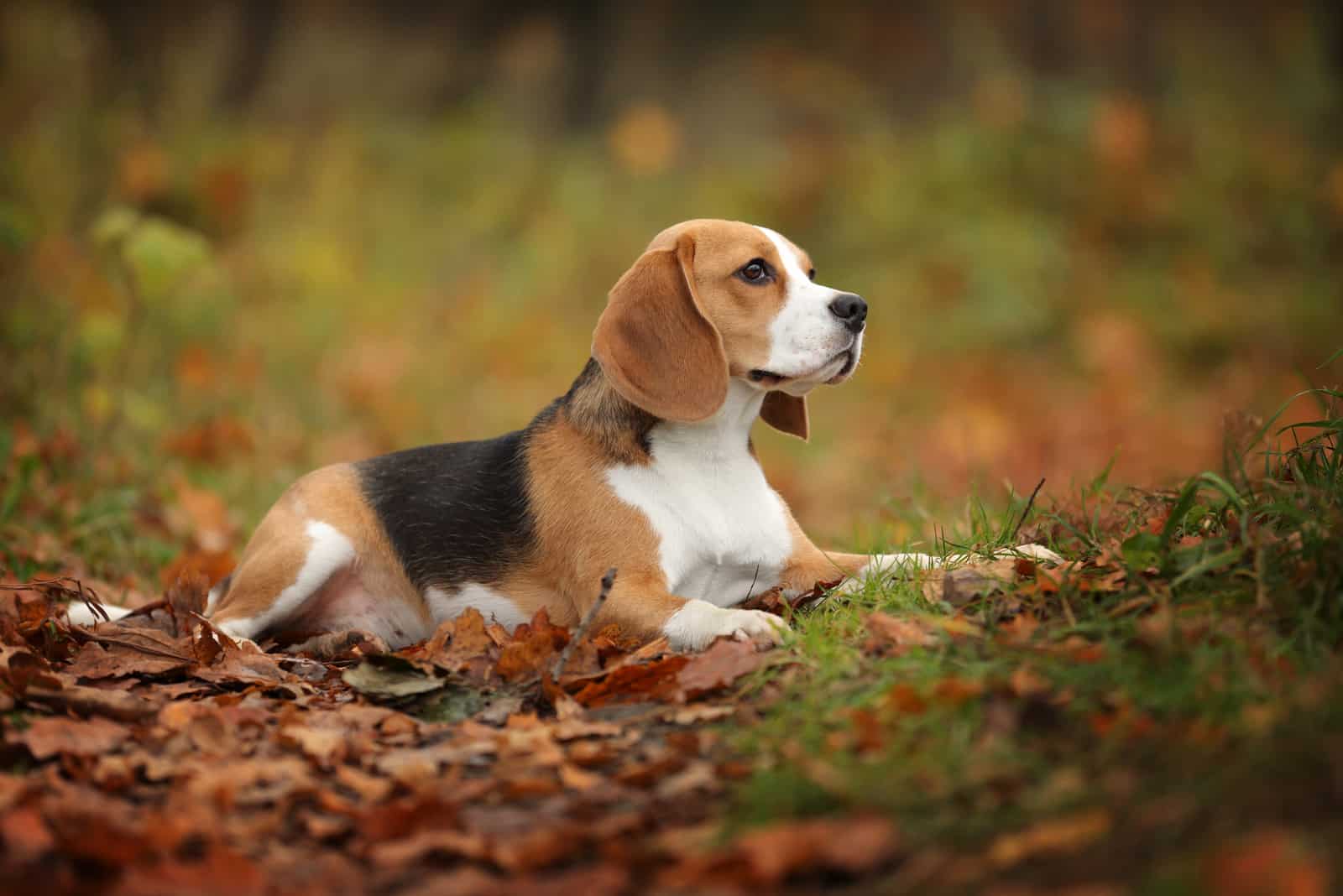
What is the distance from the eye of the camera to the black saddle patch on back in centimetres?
437

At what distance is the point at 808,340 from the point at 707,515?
0.69m

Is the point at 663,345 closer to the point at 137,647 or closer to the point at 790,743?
the point at 790,743

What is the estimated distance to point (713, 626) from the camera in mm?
3645

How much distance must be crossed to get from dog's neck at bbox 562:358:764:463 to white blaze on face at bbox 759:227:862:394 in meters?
0.18

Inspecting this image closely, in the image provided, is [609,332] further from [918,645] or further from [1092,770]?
[1092,770]

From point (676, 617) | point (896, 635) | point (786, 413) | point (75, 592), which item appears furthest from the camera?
point (786, 413)

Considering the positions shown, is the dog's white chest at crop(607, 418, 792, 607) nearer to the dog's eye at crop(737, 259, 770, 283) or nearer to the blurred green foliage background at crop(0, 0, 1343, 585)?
the dog's eye at crop(737, 259, 770, 283)

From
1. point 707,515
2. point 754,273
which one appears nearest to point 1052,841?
point 707,515

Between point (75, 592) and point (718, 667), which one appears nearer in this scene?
point (718, 667)

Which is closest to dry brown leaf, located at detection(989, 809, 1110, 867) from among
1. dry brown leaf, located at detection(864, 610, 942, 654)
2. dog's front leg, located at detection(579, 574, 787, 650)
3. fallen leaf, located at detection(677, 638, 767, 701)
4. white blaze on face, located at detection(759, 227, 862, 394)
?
dry brown leaf, located at detection(864, 610, 942, 654)

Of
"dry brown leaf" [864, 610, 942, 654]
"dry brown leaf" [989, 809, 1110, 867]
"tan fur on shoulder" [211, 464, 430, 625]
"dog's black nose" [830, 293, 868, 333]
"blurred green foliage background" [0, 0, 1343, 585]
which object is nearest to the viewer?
"dry brown leaf" [989, 809, 1110, 867]

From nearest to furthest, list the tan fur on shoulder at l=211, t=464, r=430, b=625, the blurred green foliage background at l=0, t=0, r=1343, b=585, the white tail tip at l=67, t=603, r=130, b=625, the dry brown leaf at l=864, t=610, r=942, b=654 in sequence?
the dry brown leaf at l=864, t=610, r=942, b=654 < the white tail tip at l=67, t=603, r=130, b=625 < the tan fur on shoulder at l=211, t=464, r=430, b=625 < the blurred green foliage background at l=0, t=0, r=1343, b=585

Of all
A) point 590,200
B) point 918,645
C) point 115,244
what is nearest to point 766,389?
point 918,645

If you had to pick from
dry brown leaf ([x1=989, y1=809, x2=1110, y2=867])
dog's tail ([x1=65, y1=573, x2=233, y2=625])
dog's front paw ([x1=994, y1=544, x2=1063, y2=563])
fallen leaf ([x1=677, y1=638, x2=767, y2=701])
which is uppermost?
dog's front paw ([x1=994, y1=544, x2=1063, y2=563])
